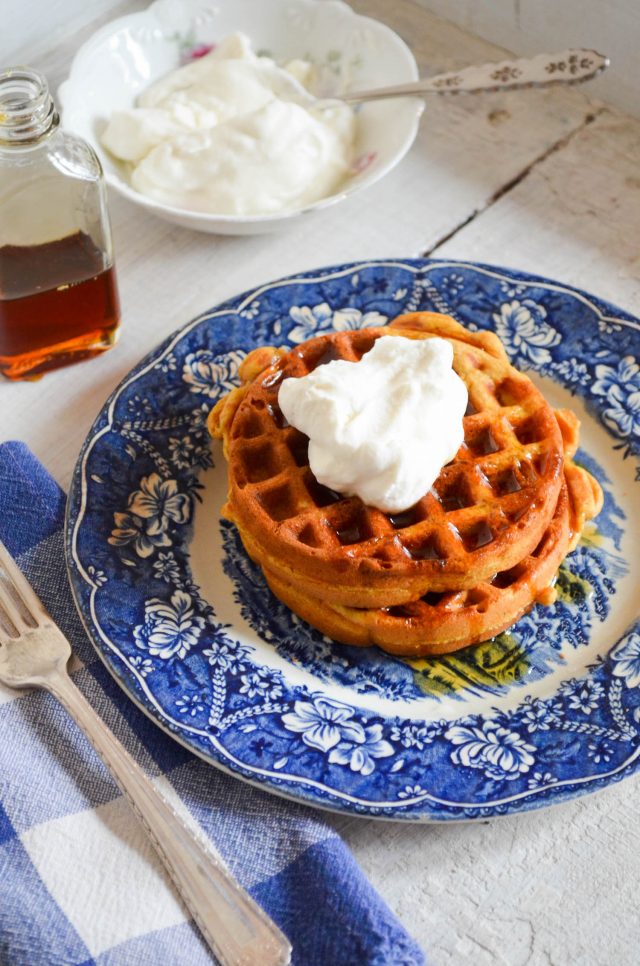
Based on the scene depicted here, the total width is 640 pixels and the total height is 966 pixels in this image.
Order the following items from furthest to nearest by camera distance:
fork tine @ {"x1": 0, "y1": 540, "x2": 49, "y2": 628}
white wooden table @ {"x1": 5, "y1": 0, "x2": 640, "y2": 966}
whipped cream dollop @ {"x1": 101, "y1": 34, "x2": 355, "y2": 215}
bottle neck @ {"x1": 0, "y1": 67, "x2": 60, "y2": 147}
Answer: whipped cream dollop @ {"x1": 101, "y1": 34, "x2": 355, "y2": 215}
bottle neck @ {"x1": 0, "y1": 67, "x2": 60, "y2": 147}
fork tine @ {"x1": 0, "y1": 540, "x2": 49, "y2": 628}
white wooden table @ {"x1": 5, "y1": 0, "x2": 640, "y2": 966}

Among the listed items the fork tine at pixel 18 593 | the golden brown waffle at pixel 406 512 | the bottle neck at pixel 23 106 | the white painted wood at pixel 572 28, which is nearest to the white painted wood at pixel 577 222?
the white painted wood at pixel 572 28

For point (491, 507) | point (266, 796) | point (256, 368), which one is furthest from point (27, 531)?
point (491, 507)

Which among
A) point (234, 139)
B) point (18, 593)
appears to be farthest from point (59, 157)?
point (18, 593)

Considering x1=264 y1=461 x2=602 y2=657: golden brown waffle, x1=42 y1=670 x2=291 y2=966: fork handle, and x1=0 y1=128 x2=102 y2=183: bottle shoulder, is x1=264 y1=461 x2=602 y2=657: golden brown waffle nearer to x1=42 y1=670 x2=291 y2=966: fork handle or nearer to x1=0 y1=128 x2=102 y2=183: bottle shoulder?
x1=42 y1=670 x2=291 y2=966: fork handle

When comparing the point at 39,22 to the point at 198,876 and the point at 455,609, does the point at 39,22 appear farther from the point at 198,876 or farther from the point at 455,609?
the point at 198,876

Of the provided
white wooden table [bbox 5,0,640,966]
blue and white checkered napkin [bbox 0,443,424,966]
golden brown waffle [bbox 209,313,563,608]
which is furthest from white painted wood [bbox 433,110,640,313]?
blue and white checkered napkin [bbox 0,443,424,966]

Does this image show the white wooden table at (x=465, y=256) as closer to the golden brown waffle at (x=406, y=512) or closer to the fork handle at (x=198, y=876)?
the fork handle at (x=198, y=876)

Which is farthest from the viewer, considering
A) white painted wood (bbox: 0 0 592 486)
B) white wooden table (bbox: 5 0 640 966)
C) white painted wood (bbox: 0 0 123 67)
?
white painted wood (bbox: 0 0 123 67)
